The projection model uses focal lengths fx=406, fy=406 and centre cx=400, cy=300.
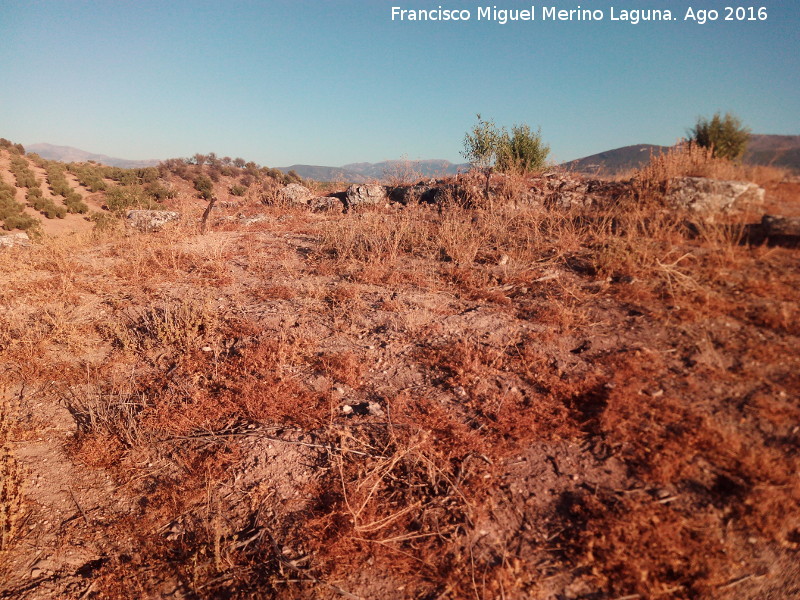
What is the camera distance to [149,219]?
10664mm

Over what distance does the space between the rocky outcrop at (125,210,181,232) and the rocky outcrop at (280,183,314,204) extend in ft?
10.1

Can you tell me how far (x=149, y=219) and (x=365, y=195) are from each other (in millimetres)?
5748

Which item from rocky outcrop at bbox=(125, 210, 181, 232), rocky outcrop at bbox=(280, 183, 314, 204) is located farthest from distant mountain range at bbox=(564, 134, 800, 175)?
rocky outcrop at bbox=(125, 210, 181, 232)

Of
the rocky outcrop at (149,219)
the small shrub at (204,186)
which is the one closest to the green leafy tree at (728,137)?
the rocky outcrop at (149,219)

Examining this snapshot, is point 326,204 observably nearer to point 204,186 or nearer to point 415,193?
point 415,193

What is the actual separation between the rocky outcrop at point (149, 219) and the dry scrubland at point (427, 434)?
4797 millimetres

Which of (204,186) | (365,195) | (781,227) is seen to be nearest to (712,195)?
(781,227)

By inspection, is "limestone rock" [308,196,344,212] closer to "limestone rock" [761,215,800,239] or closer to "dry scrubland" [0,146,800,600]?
"dry scrubland" [0,146,800,600]

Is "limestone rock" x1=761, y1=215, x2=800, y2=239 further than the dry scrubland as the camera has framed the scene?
Yes

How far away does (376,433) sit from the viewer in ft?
10.00

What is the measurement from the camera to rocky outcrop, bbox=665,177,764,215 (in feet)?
19.9

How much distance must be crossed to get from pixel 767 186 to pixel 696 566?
7.38m

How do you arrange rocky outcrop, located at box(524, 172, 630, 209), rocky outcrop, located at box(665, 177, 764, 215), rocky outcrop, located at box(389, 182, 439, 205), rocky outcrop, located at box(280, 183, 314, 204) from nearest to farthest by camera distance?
rocky outcrop, located at box(665, 177, 764, 215) → rocky outcrop, located at box(524, 172, 630, 209) → rocky outcrop, located at box(389, 182, 439, 205) → rocky outcrop, located at box(280, 183, 314, 204)

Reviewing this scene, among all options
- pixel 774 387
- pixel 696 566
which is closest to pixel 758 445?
pixel 774 387
